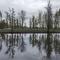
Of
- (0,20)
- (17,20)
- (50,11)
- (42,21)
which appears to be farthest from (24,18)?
(50,11)

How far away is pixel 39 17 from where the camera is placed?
6059 centimetres

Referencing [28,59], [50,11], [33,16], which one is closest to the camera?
[28,59]

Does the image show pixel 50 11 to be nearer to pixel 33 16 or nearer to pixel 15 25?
pixel 33 16

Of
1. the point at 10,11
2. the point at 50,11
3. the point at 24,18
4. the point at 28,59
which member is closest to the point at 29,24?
Answer: the point at 24,18

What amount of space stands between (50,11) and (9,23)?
23.9m

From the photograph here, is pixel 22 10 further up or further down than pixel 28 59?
further up

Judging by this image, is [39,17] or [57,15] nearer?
[57,15]

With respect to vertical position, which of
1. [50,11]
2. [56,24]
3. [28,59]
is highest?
[50,11]

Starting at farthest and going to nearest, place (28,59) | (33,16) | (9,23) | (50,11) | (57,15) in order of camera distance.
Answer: (9,23), (33,16), (57,15), (50,11), (28,59)

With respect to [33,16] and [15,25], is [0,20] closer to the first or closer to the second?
[15,25]

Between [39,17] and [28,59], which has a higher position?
[39,17]

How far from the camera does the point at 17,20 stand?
62.2 meters

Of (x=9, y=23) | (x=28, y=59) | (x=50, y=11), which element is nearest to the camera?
(x=28, y=59)

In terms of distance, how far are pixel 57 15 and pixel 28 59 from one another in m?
49.2
